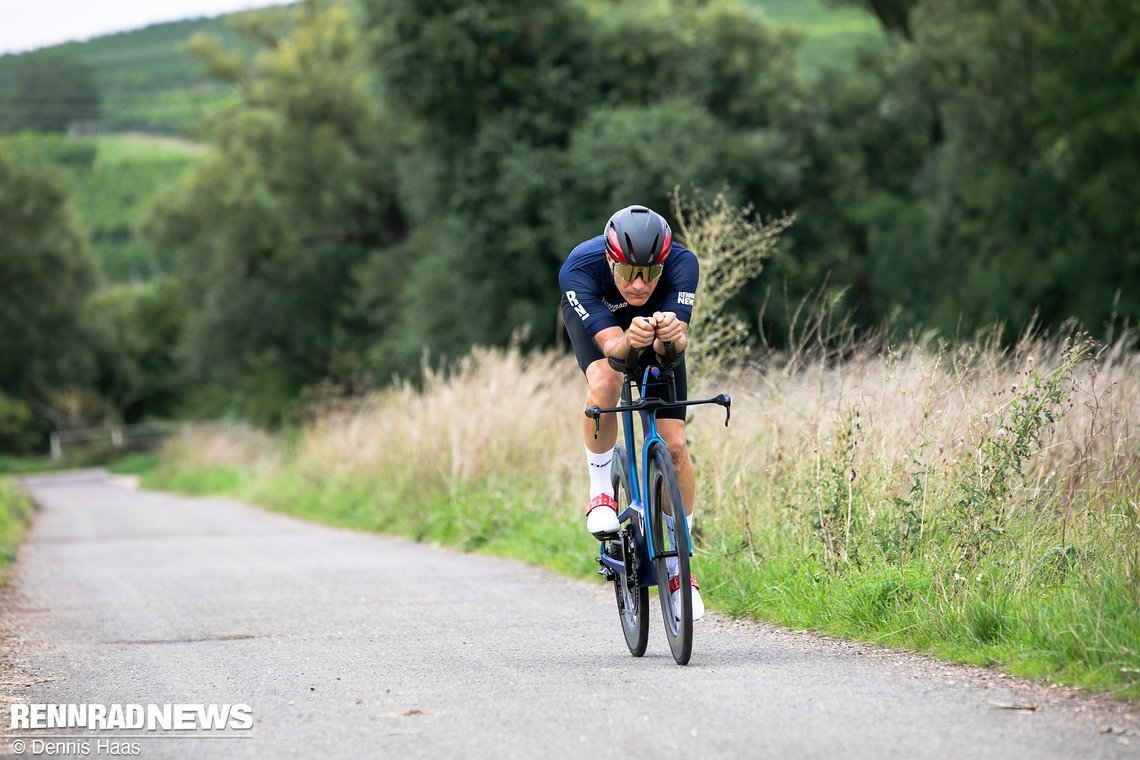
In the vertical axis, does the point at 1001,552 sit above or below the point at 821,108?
below

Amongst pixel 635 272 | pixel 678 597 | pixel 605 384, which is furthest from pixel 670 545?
pixel 635 272

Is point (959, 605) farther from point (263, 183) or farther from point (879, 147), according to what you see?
point (263, 183)

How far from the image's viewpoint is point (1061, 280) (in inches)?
1113

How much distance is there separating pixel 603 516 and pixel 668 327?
1095mm

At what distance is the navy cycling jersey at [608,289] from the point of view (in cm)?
621

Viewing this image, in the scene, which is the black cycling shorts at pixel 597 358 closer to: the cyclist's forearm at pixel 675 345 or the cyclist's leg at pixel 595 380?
the cyclist's leg at pixel 595 380

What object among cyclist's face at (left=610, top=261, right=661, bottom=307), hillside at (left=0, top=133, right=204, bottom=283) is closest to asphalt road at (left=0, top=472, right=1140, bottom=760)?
cyclist's face at (left=610, top=261, right=661, bottom=307)

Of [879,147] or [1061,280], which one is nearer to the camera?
[1061,280]

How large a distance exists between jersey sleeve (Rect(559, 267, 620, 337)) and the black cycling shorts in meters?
0.05

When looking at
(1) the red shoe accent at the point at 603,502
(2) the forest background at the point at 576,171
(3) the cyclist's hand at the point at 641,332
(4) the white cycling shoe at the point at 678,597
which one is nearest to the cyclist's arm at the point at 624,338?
(3) the cyclist's hand at the point at 641,332

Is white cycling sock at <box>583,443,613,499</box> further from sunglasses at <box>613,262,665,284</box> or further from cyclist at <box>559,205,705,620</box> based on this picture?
sunglasses at <box>613,262,665,284</box>

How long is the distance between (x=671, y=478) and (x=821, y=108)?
32389 millimetres

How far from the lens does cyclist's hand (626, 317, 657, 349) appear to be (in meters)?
5.96

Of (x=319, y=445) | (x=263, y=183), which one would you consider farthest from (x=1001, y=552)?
Answer: (x=263, y=183)
